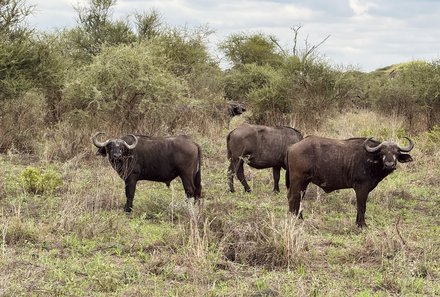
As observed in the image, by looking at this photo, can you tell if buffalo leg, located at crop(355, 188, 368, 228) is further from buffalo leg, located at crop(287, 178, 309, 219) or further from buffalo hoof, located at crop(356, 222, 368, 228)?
buffalo leg, located at crop(287, 178, 309, 219)

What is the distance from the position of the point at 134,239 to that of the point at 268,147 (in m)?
5.19

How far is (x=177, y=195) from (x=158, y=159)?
4.28 feet

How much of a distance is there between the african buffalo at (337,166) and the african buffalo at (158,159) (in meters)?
1.79

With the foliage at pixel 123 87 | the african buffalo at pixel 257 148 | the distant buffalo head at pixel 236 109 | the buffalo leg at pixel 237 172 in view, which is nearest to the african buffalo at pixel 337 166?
the buffalo leg at pixel 237 172

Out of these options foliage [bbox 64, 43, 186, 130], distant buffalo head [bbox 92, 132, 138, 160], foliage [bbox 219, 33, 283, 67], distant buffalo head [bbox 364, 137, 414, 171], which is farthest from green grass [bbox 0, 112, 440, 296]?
foliage [bbox 219, 33, 283, 67]

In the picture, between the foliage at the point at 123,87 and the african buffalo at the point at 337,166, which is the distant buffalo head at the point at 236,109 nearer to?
the foliage at the point at 123,87

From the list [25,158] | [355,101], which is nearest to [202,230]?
[25,158]

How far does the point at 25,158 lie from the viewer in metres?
14.4

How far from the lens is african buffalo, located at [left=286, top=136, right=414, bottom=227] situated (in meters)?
8.76

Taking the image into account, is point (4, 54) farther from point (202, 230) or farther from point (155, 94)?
point (202, 230)

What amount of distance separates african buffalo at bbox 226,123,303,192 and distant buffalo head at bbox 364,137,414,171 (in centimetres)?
334

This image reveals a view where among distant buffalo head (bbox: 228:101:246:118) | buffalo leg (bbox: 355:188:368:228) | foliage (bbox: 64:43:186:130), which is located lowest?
buffalo leg (bbox: 355:188:368:228)

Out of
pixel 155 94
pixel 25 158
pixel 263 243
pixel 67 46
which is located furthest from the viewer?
pixel 67 46

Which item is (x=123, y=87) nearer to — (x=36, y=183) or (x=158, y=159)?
(x=36, y=183)
